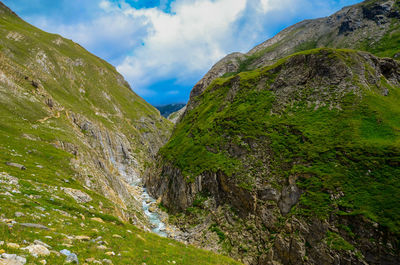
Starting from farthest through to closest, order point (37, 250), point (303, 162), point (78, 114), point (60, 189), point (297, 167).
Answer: point (78, 114) → point (303, 162) → point (297, 167) → point (60, 189) → point (37, 250)

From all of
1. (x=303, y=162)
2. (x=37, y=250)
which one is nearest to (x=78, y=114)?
(x=303, y=162)

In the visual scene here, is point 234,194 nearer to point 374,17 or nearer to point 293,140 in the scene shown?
point 293,140

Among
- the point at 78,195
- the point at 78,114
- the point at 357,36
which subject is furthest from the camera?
the point at 357,36

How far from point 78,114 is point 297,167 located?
86744 millimetres

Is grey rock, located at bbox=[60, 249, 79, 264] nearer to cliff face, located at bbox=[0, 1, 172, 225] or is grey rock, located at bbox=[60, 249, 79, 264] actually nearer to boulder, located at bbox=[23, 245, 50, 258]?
boulder, located at bbox=[23, 245, 50, 258]

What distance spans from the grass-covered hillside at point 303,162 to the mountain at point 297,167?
156mm

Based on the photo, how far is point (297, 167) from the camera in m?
33.3

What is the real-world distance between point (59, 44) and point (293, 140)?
6828 inches

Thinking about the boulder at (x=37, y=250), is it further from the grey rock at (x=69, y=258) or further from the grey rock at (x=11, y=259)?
the grey rock at (x=11, y=259)

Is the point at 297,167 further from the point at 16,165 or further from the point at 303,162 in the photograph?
the point at 16,165

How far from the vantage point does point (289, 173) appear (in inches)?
1323

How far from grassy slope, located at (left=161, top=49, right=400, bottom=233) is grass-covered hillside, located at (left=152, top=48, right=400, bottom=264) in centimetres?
14

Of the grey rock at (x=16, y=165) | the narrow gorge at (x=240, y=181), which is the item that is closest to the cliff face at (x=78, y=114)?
the narrow gorge at (x=240, y=181)

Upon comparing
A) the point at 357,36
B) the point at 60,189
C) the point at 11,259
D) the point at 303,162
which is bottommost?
the point at 60,189
